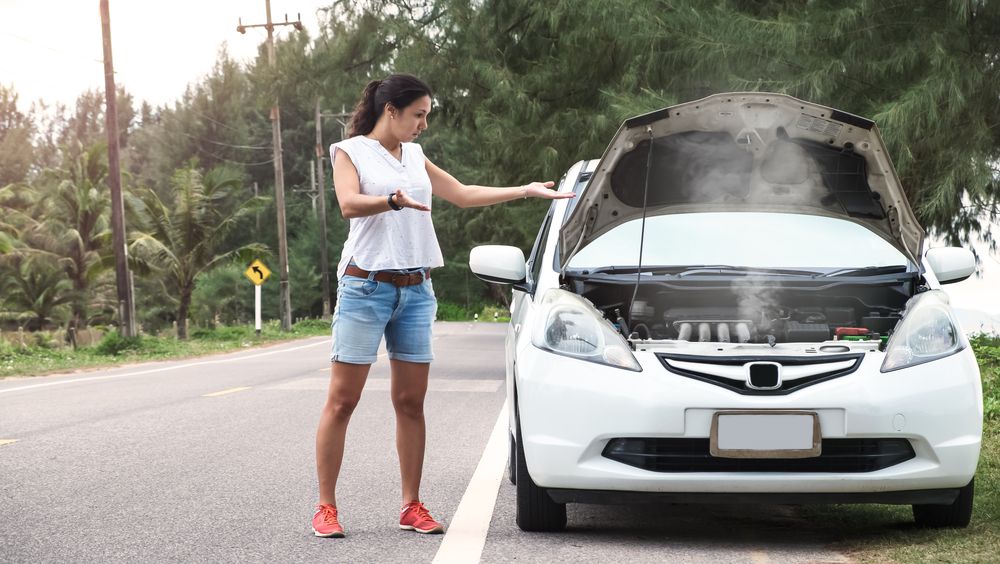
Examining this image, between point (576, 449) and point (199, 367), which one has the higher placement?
point (576, 449)

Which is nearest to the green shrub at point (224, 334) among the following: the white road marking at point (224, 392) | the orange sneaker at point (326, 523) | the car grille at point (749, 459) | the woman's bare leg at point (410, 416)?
the white road marking at point (224, 392)

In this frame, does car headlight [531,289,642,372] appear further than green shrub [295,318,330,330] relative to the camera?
No

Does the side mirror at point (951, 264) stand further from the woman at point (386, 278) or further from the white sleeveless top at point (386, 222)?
the white sleeveless top at point (386, 222)

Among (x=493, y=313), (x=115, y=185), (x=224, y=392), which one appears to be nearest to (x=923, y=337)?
(x=224, y=392)

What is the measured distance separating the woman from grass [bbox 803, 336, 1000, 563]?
65.7 inches

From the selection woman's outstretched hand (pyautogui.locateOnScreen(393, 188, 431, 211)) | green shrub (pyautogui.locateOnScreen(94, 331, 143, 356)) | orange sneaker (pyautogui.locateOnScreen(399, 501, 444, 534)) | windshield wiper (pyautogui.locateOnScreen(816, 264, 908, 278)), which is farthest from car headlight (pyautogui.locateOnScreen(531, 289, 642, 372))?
green shrub (pyautogui.locateOnScreen(94, 331, 143, 356))

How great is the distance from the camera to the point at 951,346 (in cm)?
459

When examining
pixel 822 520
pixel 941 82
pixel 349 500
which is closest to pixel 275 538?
pixel 349 500

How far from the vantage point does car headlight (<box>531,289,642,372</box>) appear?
4523mm

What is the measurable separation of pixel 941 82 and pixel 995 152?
47.9 inches

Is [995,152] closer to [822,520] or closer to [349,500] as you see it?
[822,520]

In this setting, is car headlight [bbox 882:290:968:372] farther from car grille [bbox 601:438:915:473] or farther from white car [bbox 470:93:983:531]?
car grille [bbox 601:438:915:473]

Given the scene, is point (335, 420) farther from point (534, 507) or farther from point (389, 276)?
point (534, 507)

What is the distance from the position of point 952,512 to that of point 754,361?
3.50 feet
